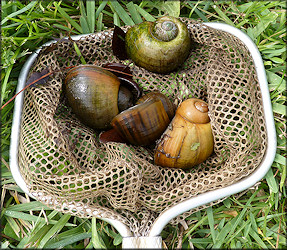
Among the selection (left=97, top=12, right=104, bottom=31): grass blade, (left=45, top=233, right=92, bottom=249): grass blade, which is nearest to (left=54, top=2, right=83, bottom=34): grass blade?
(left=97, top=12, right=104, bottom=31): grass blade

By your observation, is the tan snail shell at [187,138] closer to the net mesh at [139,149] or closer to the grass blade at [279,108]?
the net mesh at [139,149]

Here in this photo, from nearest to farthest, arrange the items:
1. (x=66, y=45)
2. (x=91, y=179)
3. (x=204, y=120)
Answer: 1. (x=91, y=179)
2. (x=204, y=120)
3. (x=66, y=45)

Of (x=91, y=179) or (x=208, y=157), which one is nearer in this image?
(x=91, y=179)

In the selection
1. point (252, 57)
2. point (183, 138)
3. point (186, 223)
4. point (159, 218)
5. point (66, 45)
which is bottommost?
point (186, 223)

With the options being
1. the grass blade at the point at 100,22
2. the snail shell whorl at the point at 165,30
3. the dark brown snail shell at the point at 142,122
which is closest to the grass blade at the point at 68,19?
the grass blade at the point at 100,22

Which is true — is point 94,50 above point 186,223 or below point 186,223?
above

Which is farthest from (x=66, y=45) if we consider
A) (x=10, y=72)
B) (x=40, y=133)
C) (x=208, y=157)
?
(x=208, y=157)

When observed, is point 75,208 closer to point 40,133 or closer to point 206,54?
point 40,133
